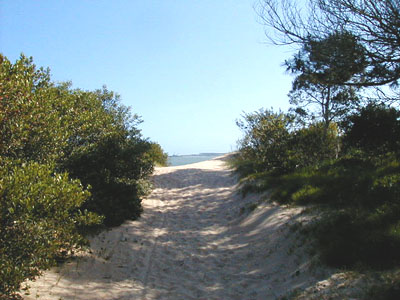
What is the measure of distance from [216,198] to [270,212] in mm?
4025

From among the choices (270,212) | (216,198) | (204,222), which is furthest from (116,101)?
(270,212)

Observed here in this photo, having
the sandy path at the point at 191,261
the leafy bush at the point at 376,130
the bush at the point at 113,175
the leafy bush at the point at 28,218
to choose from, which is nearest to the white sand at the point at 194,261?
the sandy path at the point at 191,261

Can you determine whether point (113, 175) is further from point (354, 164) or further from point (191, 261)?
point (354, 164)

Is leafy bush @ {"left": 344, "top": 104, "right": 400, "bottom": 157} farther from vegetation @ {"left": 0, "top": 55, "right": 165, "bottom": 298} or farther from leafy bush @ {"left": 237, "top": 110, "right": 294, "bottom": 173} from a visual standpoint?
vegetation @ {"left": 0, "top": 55, "right": 165, "bottom": 298}

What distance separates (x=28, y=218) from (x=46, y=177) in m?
0.65

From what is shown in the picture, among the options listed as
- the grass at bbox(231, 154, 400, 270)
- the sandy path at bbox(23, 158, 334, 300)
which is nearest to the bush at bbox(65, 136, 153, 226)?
the sandy path at bbox(23, 158, 334, 300)

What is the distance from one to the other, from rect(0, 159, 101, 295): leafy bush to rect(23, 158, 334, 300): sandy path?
2.94 feet

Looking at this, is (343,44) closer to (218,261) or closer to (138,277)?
(218,261)

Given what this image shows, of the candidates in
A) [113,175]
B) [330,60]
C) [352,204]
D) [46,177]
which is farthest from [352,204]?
[113,175]

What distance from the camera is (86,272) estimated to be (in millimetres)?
5691

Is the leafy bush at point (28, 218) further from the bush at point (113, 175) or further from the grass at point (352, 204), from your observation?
the grass at point (352, 204)

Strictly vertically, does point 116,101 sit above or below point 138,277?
above

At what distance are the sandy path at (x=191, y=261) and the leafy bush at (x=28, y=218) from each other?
897 millimetres

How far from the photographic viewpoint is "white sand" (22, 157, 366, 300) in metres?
5.03
